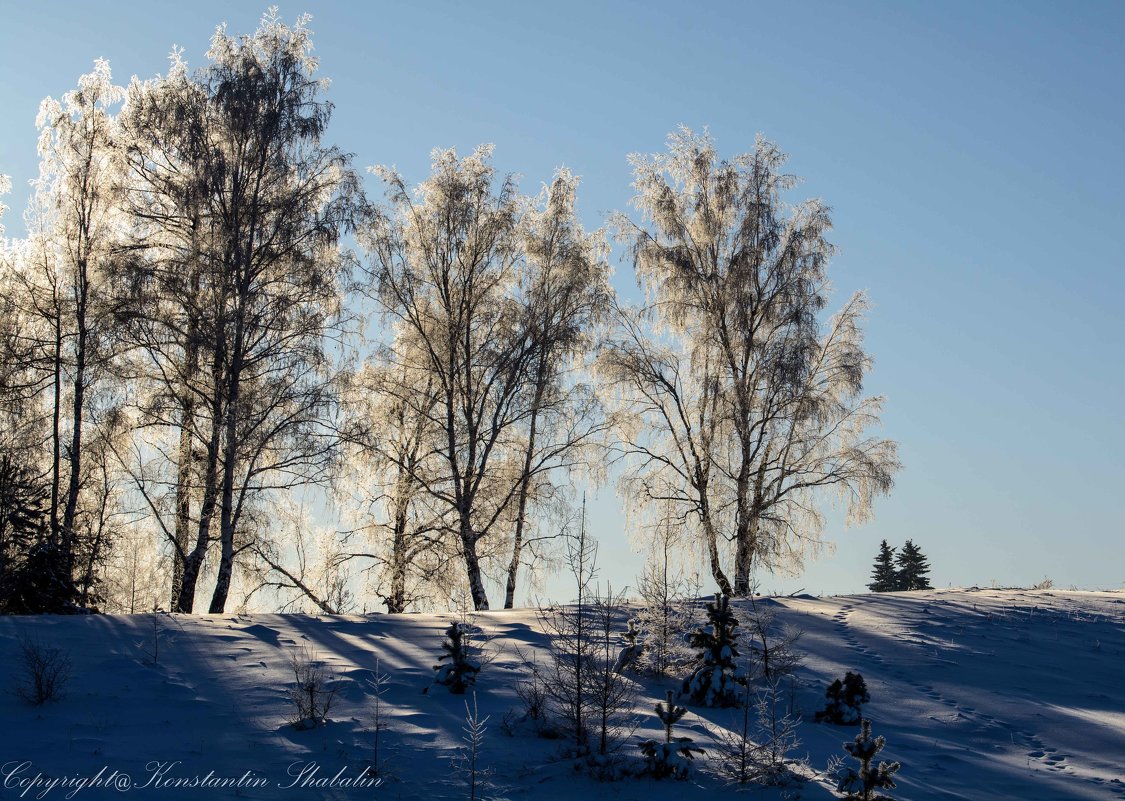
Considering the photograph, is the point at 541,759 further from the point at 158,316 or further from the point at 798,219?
the point at 798,219

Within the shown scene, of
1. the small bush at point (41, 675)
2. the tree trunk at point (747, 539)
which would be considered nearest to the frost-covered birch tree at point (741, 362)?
the tree trunk at point (747, 539)

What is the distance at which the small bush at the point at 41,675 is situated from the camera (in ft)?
32.3

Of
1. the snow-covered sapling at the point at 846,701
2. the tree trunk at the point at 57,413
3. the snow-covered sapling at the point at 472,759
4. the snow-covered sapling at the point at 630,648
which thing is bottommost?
the snow-covered sapling at the point at 472,759

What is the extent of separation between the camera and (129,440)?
21156 millimetres

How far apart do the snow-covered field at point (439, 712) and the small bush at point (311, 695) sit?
0.45 ft

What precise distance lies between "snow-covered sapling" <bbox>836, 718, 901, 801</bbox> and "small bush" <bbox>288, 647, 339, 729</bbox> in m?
5.06

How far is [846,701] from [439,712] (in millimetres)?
4624

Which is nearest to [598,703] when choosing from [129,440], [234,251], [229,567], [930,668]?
[930,668]

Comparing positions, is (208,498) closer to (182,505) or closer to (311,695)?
A: (182,505)

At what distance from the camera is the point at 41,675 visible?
995cm

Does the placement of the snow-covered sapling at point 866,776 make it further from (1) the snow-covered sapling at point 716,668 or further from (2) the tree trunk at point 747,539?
(2) the tree trunk at point 747,539

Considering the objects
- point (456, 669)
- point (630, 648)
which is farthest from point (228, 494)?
point (630, 648)

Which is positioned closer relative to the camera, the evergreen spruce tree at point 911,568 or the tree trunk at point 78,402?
the tree trunk at point 78,402

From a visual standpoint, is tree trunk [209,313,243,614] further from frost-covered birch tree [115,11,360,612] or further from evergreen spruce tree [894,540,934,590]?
evergreen spruce tree [894,540,934,590]
